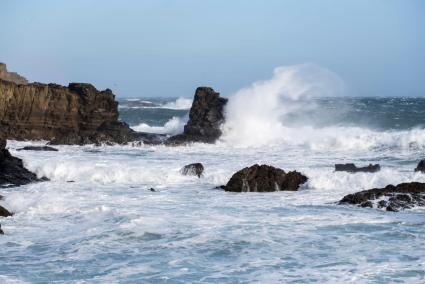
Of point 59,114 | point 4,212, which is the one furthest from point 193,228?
point 59,114

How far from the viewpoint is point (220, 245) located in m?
9.16

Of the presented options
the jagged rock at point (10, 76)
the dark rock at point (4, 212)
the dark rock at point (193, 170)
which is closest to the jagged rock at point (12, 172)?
the dark rock at point (4, 212)

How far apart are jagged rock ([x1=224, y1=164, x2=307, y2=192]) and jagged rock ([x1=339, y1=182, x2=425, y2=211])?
7.38 feet

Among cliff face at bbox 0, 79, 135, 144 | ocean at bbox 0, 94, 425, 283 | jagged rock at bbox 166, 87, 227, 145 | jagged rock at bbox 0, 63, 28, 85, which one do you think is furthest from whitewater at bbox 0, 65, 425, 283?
jagged rock at bbox 0, 63, 28, 85

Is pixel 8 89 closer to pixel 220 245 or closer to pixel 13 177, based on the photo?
pixel 13 177

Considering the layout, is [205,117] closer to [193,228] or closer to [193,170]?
[193,170]

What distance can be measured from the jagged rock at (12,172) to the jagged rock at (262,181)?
4.65 metres

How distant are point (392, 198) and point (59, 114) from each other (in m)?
17.8

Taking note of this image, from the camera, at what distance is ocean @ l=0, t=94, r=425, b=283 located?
790 centimetres

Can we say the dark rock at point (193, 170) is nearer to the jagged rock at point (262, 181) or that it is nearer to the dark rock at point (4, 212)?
the jagged rock at point (262, 181)

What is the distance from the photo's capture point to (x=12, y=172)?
1559cm

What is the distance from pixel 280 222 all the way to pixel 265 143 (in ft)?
61.6

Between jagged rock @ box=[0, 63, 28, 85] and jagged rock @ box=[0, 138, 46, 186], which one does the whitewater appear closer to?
jagged rock @ box=[0, 138, 46, 186]

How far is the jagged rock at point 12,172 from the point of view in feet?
49.6
